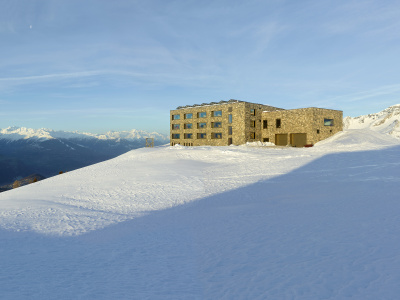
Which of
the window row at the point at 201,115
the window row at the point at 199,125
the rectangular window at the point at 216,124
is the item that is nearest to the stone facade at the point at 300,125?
the rectangular window at the point at 216,124

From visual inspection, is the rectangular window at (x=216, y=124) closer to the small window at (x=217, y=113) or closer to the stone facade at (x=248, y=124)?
the stone facade at (x=248, y=124)

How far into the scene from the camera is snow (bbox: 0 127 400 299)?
565cm

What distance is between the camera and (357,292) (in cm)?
516

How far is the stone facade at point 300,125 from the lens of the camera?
55.2 metres

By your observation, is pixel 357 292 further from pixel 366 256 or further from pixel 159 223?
pixel 159 223

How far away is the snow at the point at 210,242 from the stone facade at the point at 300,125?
131ft

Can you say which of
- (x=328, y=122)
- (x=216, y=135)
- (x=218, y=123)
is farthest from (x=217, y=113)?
(x=328, y=122)

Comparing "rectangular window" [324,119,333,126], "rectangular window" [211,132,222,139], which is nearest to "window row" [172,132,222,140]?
"rectangular window" [211,132,222,139]

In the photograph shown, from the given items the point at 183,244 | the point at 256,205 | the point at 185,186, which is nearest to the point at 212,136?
the point at 185,186

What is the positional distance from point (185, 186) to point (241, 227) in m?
9.29

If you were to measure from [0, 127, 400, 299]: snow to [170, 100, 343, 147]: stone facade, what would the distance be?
41.1 m

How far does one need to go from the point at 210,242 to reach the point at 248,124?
56.1m

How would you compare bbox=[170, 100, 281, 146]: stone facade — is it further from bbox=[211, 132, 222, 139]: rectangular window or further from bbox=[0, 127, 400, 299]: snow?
bbox=[0, 127, 400, 299]: snow

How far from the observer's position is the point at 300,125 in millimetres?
56625
